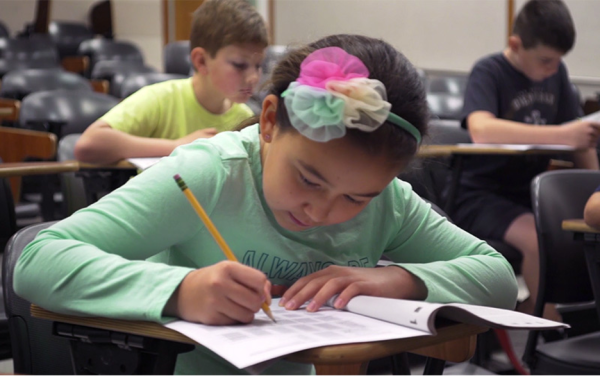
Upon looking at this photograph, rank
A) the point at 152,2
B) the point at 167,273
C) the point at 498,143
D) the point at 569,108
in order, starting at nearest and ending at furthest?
the point at 167,273, the point at 498,143, the point at 569,108, the point at 152,2

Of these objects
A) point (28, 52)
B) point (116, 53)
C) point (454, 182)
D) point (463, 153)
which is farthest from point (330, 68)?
point (116, 53)

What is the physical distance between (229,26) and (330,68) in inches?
58.9

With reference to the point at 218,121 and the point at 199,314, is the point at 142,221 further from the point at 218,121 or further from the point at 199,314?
the point at 218,121

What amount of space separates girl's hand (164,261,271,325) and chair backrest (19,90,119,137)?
290 cm

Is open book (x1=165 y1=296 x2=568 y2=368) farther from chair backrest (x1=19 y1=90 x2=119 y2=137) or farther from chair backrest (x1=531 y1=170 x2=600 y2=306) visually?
chair backrest (x1=19 y1=90 x2=119 y2=137)

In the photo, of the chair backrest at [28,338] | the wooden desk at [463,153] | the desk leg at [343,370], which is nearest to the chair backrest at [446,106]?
the wooden desk at [463,153]

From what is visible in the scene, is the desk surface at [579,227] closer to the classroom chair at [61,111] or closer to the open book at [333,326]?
the open book at [333,326]

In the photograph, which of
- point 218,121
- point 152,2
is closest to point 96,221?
point 218,121

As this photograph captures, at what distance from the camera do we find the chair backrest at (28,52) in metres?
7.66

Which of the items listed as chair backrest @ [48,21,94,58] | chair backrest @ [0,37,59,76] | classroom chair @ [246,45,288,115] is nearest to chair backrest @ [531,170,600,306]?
classroom chair @ [246,45,288,115]

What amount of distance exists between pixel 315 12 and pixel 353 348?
25.8ft

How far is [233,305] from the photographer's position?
806 millimetres

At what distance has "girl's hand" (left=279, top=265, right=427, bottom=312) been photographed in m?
0.91

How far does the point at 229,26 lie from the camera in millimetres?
2314
